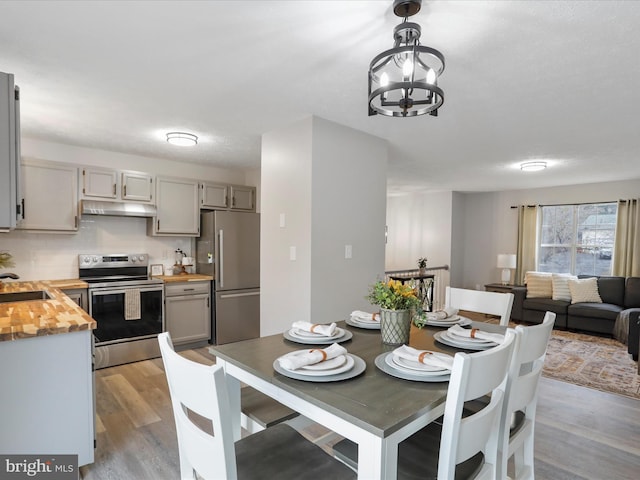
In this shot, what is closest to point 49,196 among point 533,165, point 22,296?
point 22,296

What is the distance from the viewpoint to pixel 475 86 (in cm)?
229

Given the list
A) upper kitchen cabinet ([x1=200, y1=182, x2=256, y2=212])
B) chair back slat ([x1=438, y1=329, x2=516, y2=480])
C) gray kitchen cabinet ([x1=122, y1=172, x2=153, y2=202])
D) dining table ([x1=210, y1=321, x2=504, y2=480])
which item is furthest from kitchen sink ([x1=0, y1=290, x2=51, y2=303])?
chair back slat ([x1=438, y1=329, x2=516, y2=480])

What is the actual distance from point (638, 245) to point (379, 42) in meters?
5.86

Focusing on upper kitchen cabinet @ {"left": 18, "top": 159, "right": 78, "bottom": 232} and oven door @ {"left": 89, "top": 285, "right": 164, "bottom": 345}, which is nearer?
upper kitchen cabinet @ {"left": 18, "top": 159, "right": 78, "bottom": 232}

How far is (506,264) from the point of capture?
21.2 ft

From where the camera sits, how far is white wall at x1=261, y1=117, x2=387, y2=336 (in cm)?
290

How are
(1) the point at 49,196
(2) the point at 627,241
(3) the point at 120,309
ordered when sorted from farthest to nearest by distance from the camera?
(2) the point at 627,241 → (3) the point at 120,309 → (1) the point at 49,196

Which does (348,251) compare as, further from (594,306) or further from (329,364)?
(594,306)

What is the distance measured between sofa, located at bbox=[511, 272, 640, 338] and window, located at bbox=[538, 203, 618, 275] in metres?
0.38

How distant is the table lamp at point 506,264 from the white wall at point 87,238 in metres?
5.21

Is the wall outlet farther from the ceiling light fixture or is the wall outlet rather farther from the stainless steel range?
the ceiling light fixture

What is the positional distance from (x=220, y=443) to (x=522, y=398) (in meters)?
1.15

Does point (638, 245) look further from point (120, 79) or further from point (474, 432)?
point (120, 79)

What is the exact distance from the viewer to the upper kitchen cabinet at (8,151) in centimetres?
185
